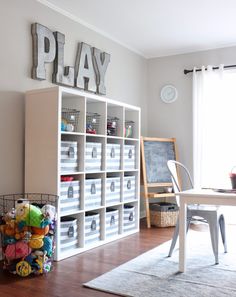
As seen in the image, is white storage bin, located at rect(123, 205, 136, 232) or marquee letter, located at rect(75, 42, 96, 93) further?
white storage bin, located at rect(123, 205, 136, 232)

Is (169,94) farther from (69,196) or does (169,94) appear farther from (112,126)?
(69,196)

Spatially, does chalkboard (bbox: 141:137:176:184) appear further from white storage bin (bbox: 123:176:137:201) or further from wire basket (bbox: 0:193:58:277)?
wire basket (bbox: 0:193:58:277)

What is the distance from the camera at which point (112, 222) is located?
3912mm

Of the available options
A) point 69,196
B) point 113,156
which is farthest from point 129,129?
point 69,196

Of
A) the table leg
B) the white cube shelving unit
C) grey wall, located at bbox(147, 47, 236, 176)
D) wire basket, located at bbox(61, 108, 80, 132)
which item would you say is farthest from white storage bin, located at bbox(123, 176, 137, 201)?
the table leg

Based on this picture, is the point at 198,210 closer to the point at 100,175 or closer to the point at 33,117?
the point at 100,175

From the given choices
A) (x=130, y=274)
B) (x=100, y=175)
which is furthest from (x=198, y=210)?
(x=100, y=175)

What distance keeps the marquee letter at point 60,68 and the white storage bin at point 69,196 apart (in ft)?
3.58

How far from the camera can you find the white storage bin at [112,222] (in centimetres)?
384

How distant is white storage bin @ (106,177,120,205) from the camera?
382cm

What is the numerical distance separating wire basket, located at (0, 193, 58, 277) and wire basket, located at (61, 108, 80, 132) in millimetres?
807

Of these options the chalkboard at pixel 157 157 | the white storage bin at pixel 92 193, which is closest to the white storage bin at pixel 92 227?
the white storage bin at pixel 92 193

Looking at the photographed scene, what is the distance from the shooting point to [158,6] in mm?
3672

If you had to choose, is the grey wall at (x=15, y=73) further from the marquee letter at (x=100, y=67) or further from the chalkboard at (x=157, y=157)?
the chalkboard at (x=157, y=157)
